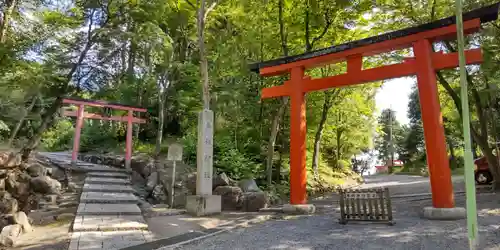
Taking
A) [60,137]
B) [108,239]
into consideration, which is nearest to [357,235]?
[108,239]

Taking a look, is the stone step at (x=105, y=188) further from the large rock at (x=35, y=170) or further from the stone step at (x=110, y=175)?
the large rock at (x=35, y=170)

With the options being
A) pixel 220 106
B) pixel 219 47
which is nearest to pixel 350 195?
pixel 220 106

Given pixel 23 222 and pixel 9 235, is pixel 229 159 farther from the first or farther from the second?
pixel 9 235

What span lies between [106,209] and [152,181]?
11.4 feet

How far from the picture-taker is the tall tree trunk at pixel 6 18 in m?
8.93

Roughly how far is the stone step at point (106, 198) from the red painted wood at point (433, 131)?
7215mm

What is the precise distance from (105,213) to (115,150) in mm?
10462

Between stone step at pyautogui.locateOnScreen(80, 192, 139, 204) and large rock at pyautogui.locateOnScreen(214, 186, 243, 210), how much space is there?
7.85 feet

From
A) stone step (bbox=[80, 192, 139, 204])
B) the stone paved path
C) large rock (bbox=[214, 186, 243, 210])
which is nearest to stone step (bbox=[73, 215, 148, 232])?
the stone paved path

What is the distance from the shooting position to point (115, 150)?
16.6m

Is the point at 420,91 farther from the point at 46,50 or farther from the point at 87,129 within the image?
the point at 87,129

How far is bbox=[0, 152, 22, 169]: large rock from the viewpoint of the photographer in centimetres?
917

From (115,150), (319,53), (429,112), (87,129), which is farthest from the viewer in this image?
(87,129)

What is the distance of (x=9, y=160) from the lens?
9.40 metres
